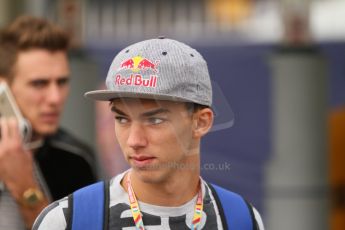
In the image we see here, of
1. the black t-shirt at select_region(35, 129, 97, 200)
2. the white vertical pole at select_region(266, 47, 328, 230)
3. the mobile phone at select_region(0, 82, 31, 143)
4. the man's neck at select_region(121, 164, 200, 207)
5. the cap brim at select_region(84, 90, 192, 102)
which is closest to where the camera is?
the cap brim at select_region(84, 90, 192, 102)

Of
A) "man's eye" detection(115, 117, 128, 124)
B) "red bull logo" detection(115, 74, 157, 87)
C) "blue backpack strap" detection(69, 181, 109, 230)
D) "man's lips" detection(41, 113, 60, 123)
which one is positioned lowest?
"man's lips" detection(41, 113, 60, 123)

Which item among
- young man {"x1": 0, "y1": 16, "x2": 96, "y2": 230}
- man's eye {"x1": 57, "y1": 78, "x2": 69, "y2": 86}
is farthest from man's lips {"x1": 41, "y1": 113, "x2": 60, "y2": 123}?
man's eye {"x1": 57, "y1": 78, "x2": 69, "y2": 86}

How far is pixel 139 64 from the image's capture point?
10.3ft

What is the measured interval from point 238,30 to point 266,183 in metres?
3.57

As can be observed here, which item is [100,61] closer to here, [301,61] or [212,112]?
[301,61]

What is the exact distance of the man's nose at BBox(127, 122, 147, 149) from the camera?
312 cm

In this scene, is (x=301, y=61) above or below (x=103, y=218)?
below

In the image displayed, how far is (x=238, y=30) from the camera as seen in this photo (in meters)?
13.3

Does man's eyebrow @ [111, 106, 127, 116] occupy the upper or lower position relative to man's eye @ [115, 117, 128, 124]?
upper

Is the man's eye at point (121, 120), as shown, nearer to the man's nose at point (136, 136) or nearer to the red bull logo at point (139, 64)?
the man's nose at point (136, 136)

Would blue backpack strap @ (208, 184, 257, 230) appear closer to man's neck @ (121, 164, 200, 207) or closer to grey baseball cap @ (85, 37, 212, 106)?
man's neck @ (121, 164, 200, 207)

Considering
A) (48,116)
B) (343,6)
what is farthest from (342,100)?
(48,116)

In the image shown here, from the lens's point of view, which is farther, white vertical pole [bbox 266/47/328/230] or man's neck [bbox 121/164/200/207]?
white vertical pole [bbox 266/47/328/230]

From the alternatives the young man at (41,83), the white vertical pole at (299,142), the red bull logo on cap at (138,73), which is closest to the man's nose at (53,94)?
the young man at (41,83)
